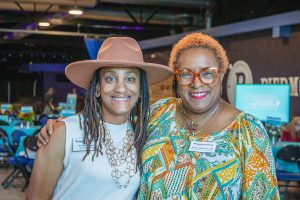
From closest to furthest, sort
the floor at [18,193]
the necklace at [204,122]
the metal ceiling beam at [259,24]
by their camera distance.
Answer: the necklace at [204,122] < the floor at [18,193] < the metal ceiling beam at [259,24]

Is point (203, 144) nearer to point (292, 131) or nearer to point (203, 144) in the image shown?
point (203, 144)

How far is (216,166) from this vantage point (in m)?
1.96

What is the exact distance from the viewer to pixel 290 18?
7.53 meters

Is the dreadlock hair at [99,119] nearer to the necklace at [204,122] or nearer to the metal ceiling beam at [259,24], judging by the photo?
the necklace at [204,122]

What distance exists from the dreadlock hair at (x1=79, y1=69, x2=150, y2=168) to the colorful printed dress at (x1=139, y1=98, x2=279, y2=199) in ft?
0.22

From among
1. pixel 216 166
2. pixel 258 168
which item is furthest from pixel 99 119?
pixel 258 168

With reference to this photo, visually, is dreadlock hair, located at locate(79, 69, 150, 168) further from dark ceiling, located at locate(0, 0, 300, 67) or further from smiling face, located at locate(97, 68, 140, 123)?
dark ceiling, located at locate(0, 0, 300, 67)

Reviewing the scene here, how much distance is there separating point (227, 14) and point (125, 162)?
10.2m

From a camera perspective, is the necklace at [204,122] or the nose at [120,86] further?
the necklace at [204,122]

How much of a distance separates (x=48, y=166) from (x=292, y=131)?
5220mm

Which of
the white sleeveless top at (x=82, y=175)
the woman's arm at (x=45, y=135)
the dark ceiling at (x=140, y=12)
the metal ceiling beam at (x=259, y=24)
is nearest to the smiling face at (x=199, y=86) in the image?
the white sleeveless top at (x=82, y=175)

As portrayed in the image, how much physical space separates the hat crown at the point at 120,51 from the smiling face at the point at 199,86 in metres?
0.21

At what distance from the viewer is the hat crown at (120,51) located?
2012 millimetres

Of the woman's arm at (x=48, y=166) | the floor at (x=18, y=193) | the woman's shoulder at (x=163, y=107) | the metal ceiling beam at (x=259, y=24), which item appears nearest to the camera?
the woman's arm at (x=48, y=166)
